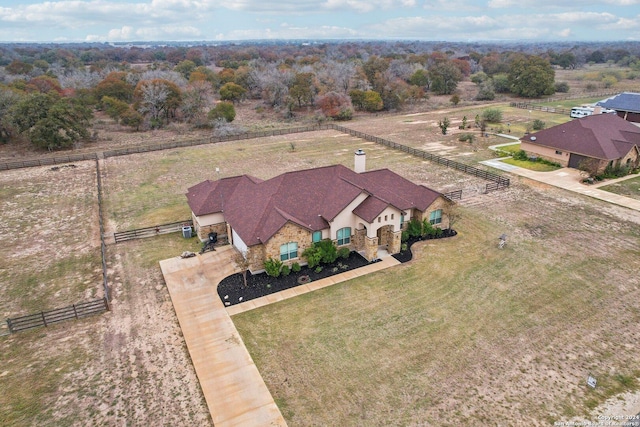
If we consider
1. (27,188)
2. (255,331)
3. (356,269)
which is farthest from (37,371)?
(27,188)

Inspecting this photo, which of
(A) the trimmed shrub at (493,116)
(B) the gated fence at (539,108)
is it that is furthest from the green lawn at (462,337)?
(B) the gated fence at (539,108)

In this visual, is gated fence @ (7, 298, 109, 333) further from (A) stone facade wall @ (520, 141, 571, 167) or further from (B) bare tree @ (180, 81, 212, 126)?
(B) bare tree @ (180, 81, 212, 126)

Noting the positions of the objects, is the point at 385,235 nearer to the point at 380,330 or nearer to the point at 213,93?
the point at 380,330

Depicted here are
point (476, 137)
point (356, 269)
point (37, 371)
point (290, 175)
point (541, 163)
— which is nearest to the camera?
point (37, 371)

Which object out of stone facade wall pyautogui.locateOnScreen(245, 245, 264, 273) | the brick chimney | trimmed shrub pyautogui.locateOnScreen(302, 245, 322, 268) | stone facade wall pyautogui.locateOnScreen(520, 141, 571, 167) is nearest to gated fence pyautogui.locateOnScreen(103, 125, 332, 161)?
stone facade wall pyautogui.locateOnScreen(520, 141, 571, 167)

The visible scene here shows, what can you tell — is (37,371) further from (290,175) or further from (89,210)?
(89,210)

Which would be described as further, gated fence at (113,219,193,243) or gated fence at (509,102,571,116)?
gated fence at (509,102,571,116)
